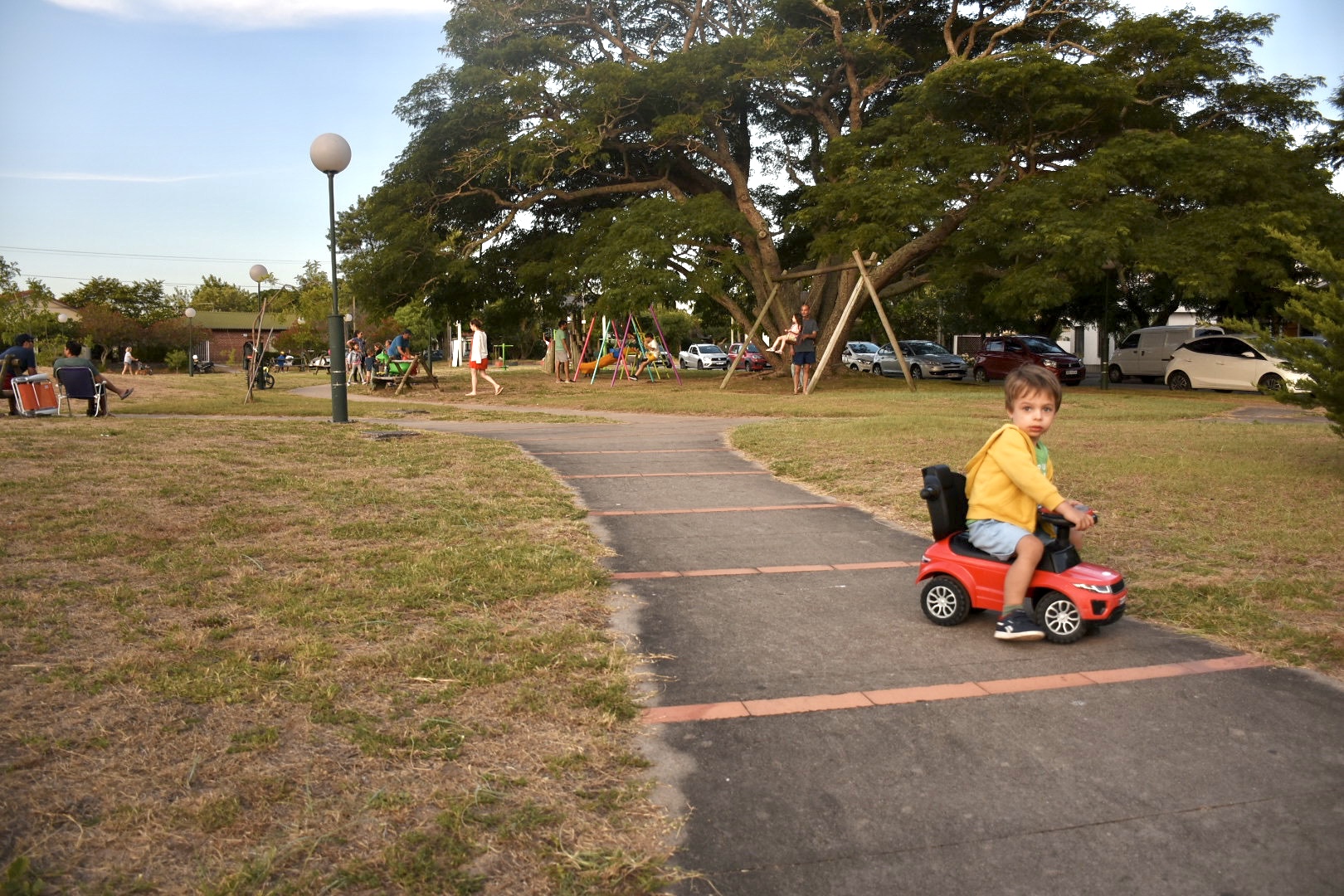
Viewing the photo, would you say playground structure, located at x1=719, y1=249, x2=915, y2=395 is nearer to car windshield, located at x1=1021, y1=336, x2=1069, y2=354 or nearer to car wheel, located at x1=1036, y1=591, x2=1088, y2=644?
car windshield, located at x1=1021, y1=336, x2=1069, y2=354

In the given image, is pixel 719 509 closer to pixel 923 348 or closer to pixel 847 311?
pixel 847 311

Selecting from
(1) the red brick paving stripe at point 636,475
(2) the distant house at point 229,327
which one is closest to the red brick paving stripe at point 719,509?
(1) the red brick paving stripe at point 636,475

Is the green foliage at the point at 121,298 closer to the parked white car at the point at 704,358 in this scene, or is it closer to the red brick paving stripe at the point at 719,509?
the parked white car at the point at 704,358

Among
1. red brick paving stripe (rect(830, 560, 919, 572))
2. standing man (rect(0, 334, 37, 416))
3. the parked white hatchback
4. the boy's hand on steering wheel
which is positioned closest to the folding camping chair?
standing man (rect(0, 334, 37, 416))

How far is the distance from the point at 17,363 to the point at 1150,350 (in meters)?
28.7

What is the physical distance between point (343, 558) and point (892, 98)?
27515 mm

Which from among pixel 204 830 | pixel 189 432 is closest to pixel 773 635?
pixel 204 830

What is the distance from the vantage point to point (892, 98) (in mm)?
29781

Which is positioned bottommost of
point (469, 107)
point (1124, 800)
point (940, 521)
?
point (1124, 800)

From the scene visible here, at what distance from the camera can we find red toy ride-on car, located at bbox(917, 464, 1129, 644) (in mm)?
4520

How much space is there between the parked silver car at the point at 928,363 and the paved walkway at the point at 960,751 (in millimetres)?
31835

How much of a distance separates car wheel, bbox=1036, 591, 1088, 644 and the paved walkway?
0.30 ft

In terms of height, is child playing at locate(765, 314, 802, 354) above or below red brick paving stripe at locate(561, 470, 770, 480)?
above

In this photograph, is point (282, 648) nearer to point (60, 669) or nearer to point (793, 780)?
point (60, 669)
